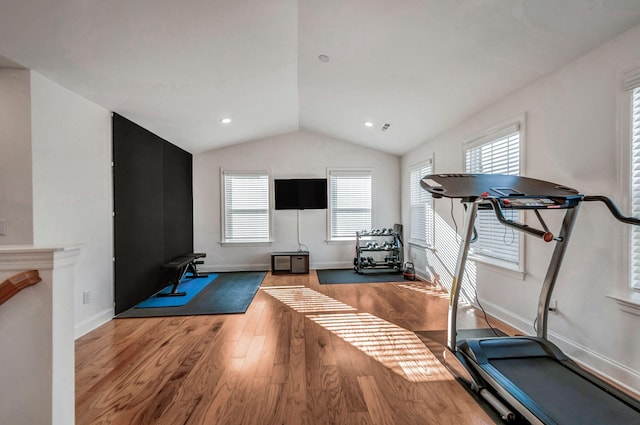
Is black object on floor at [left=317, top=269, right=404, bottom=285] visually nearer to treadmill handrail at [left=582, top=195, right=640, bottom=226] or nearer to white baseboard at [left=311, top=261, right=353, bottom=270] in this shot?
white baseboard at [left=311, top=261, right=353, bottom=270]

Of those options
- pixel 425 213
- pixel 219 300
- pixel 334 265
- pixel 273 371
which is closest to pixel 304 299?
pixel 219 300

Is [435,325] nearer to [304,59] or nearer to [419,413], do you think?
[419,413]

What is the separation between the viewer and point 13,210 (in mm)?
2098

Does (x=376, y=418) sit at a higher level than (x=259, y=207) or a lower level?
lower

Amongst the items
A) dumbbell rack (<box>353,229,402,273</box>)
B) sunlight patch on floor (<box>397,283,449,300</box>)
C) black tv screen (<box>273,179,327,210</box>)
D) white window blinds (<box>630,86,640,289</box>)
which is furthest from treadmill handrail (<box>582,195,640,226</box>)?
black tv screen (<box>273,179,327,210</box>)

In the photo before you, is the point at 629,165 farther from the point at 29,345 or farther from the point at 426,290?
the point at 29,345

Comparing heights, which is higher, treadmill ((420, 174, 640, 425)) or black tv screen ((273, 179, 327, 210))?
black tv screen ((273, 179, 327, 210))

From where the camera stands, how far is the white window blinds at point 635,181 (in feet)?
5.54

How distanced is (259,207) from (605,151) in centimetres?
488

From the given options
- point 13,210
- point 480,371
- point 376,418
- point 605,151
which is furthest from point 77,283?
point 605,151

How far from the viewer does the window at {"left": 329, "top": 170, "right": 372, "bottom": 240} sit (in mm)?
5586

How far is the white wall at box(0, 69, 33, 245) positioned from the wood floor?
45.5 inches

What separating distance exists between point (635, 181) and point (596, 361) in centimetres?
127

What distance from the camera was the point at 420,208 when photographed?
4836mm
